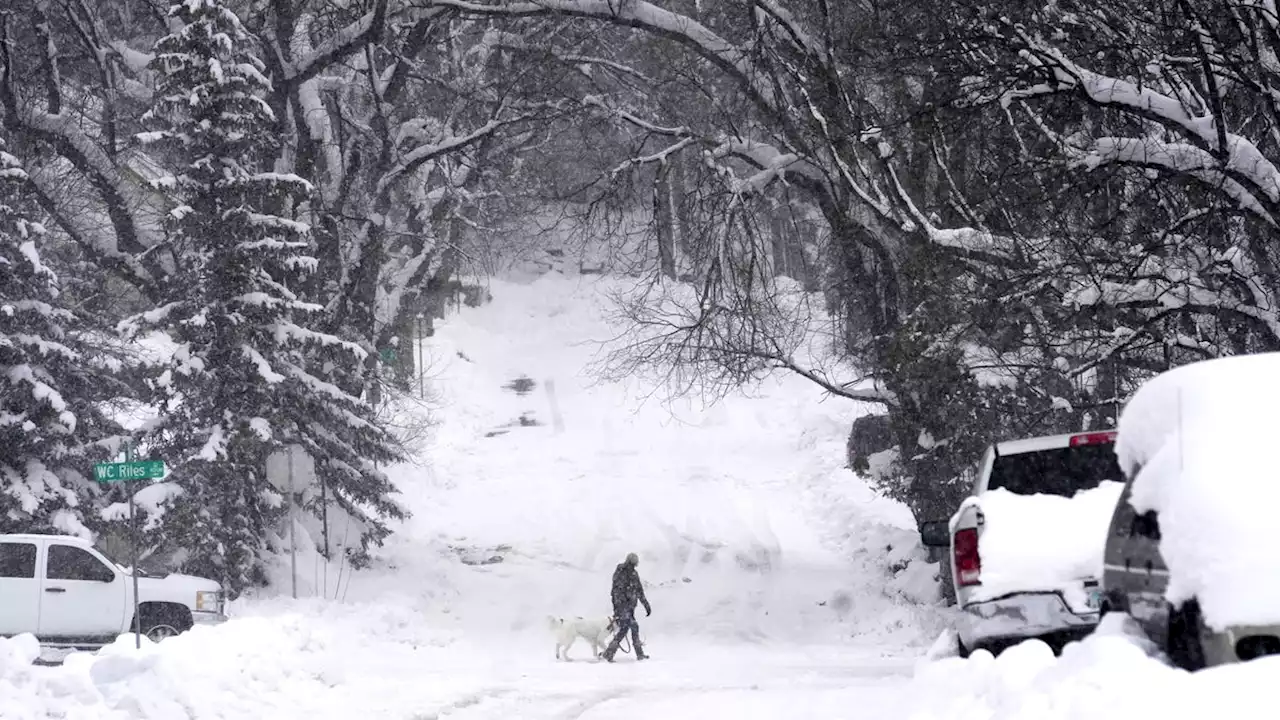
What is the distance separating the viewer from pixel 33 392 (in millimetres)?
22000

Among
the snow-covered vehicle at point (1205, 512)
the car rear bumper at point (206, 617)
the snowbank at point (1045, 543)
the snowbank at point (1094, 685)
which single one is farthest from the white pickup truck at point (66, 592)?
the snow-covered vehicle at point (1205, 512)

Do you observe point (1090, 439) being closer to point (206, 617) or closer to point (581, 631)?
point (581, 631)

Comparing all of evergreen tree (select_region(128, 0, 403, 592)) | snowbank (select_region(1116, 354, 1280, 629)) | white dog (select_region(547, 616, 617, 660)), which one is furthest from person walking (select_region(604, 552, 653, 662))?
snowbank (select_region(1116, 354, 1280, 629))

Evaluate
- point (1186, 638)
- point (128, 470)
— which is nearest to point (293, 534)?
point (128, 470)

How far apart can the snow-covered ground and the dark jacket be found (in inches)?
42.4

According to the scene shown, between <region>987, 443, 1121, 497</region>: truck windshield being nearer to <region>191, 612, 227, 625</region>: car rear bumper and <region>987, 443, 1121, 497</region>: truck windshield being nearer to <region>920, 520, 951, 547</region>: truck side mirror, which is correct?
<region>920, 520, 951, 547</region>: truck side mirror

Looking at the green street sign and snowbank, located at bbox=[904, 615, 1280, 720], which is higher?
the green street sign

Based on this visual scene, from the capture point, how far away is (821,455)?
44.9 meters

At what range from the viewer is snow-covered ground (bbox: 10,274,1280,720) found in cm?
925

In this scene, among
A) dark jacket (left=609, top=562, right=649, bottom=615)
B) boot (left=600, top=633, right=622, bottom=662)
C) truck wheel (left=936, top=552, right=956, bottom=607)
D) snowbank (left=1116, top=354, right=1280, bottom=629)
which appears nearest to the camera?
snowbank (left=1116, top=354, right=1280, bottom=629)

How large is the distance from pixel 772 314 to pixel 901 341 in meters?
3.95

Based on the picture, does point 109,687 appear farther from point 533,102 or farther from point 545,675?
point 533,102

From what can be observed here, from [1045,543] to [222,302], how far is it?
17.2 metres

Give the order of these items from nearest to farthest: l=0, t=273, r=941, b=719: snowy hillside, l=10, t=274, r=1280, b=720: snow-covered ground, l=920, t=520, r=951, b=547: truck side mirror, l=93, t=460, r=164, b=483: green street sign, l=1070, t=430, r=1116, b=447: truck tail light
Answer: l=10, t=274, r=1280, b=720: snow-covered ground < l=1070, t=430, r=1116, b=447: truck tail light < l=920, t=520, r=951, b=547: truck side mirror < l=0, t=273, r=941, b=719: snowy hillside < l=93, t=460, r=164, b=483: green street sign
